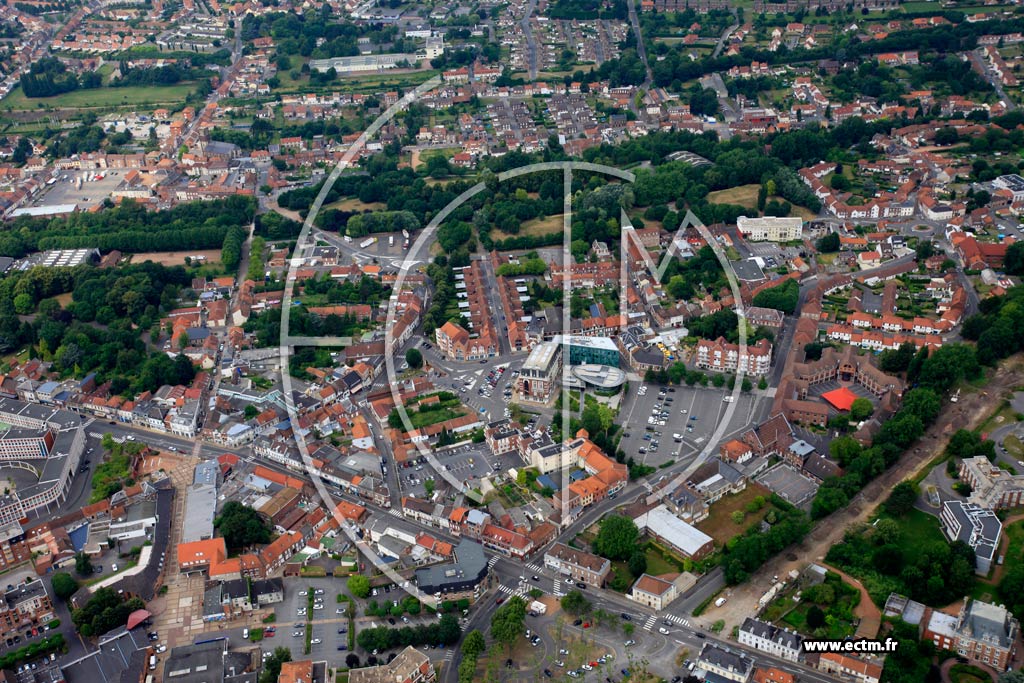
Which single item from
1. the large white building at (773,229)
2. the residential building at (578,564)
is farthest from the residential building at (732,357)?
the residential building at (578,564)

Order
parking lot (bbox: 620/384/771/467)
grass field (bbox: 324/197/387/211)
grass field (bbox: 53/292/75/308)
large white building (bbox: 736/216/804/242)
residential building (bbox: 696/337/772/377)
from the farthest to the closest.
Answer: grass field (bbox: 324/197/387/211) < large white building (bbox: 736/216/804/242) < grass field (bbox: 53/292/75/308) < residential building (bbox: 696/337/772/377) < parking lot (bbox: 620/384/771/467)

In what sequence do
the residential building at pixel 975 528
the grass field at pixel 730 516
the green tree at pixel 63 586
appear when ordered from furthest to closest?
1. the grass field at pixel 730 516
2. the green tree at pixel 63 586
3. the residential building at pixel 975 528

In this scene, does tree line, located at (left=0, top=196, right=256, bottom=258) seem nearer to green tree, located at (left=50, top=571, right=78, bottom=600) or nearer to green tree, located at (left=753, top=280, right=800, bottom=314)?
green tree, located at (left=50, top=571, right=78, bottom=600)

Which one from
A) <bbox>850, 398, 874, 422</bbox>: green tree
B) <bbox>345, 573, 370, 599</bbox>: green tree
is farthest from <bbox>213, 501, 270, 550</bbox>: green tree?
<bbox>850, 398, 874, 422</bbox>: green tree

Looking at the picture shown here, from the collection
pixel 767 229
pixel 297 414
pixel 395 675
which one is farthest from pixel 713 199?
pixel 395 675

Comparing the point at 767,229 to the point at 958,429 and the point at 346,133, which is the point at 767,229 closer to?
the point at 958,429

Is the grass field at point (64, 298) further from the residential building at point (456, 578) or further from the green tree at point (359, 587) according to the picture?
the residential building at point (456, 578)
